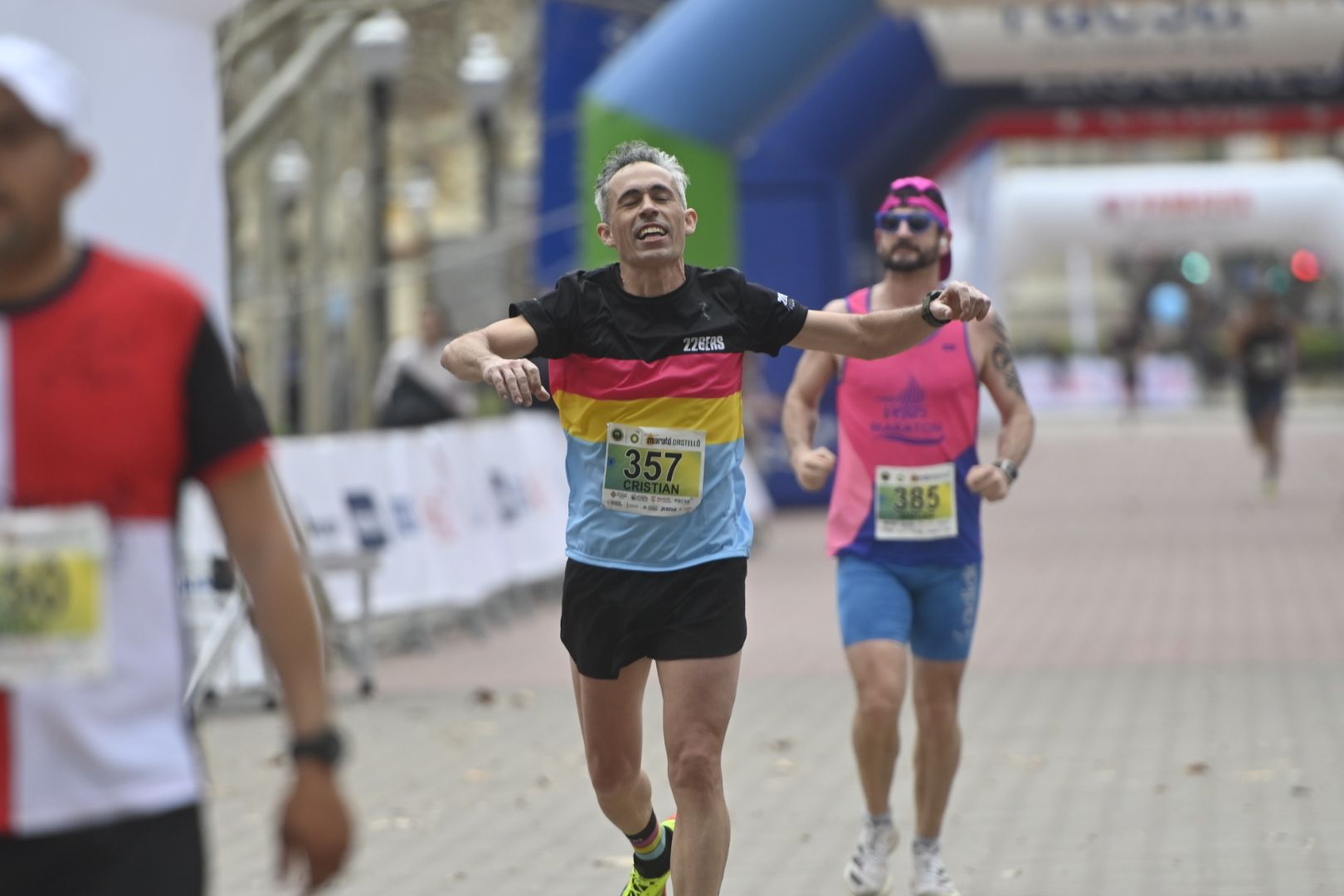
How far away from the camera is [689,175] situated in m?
18.9

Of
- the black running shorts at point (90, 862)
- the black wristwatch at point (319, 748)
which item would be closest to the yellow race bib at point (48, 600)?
the black running shorts at point (90, 862)

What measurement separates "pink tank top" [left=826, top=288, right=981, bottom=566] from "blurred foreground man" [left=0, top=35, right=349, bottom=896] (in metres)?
3.72

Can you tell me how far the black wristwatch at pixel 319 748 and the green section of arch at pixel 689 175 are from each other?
13413 mm

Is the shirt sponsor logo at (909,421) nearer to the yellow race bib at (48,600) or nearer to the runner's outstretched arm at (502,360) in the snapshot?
the runner's outstretched arm at (502,360)

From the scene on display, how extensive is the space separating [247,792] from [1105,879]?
355 cm

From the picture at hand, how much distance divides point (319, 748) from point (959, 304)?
2509mm

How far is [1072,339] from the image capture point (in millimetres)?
64125

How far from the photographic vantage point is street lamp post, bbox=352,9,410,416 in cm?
1762

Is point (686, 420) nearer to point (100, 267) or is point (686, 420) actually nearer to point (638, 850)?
point (638, 850)

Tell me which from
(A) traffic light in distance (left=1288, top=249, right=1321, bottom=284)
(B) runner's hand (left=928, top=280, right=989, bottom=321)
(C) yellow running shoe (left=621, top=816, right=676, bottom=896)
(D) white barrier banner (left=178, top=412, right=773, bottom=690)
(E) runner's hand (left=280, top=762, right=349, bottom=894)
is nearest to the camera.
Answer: (E) runner's hand (left=280, top=762, right=349, bottom=894)

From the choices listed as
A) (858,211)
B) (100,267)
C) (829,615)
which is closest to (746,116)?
(829,615)

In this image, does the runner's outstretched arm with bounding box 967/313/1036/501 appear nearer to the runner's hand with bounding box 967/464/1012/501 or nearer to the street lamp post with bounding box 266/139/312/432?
the runner's hand with bounding box 967/464/1012/501

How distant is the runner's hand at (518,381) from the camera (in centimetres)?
478

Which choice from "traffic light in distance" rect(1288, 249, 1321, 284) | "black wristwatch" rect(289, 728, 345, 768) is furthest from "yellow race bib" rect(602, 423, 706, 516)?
"traffic light in distance" rect(1288, 249, 1321, 284)
